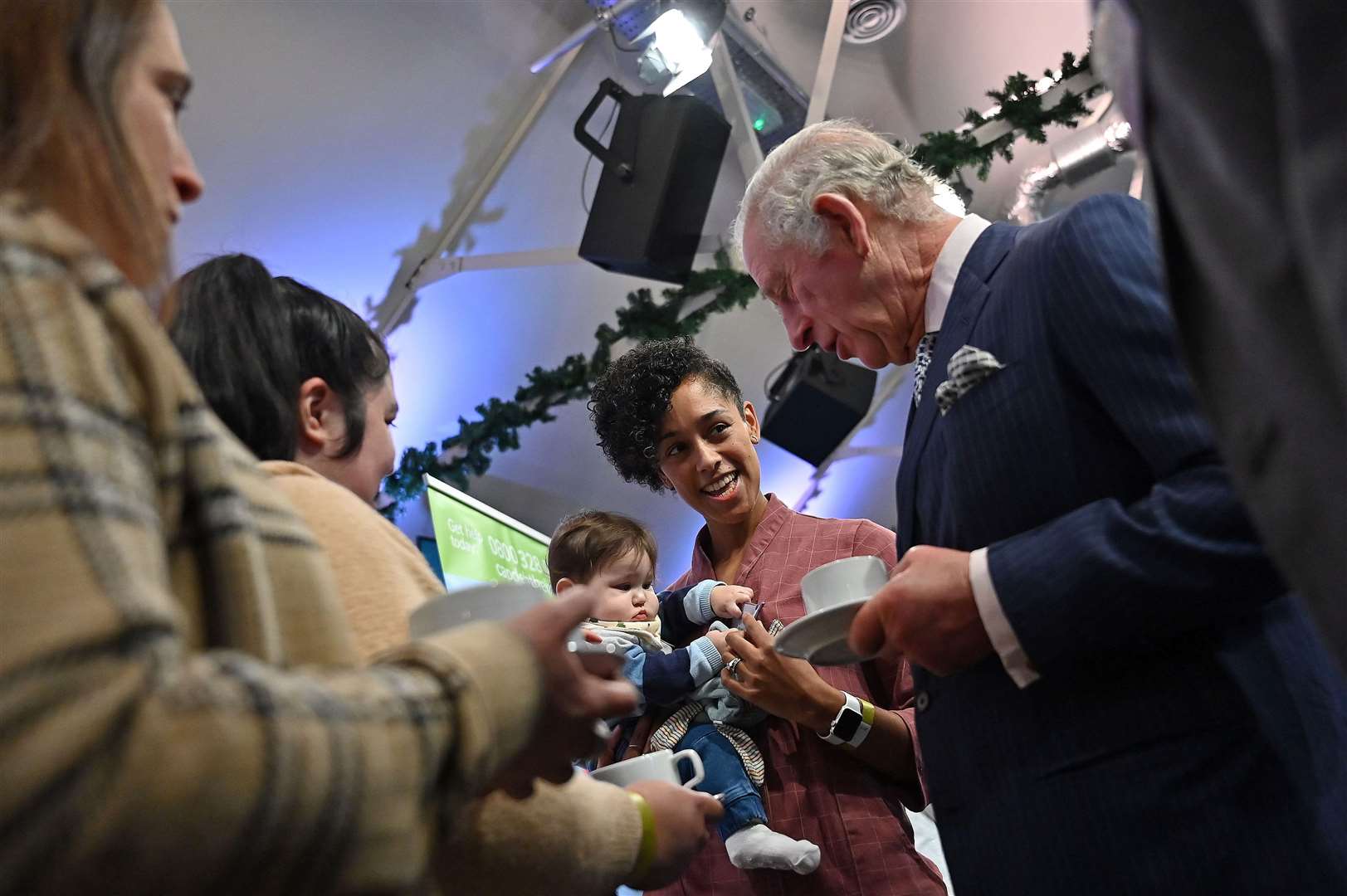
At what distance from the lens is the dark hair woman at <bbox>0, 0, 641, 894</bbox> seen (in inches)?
19.8

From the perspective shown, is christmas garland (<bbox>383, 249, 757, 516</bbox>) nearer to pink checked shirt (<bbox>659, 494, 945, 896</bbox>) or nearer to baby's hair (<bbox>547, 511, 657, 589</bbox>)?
baby's hair (<bbox>547, 511, 657, 589</bbox>)

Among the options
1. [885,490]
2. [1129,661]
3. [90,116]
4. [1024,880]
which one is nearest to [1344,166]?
[90,116]

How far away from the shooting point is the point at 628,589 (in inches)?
109

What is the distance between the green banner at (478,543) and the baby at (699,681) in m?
2.14

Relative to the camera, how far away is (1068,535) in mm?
1149

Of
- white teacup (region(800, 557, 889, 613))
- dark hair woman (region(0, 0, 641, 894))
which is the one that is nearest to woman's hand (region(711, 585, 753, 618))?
white teacup (region(800, 557, 889, 613))

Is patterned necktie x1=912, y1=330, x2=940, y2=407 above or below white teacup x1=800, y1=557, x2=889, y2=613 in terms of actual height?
above

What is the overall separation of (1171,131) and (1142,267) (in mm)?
831

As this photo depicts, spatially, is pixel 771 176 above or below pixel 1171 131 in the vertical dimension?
below

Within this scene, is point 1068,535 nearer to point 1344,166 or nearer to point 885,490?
point 1344,166

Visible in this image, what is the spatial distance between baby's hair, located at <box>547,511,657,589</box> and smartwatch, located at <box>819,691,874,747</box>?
1080 mm

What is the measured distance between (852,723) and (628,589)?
1067 mm

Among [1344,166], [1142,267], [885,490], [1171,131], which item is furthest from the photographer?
[885,490]

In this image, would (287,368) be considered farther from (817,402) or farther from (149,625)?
(817,402)
